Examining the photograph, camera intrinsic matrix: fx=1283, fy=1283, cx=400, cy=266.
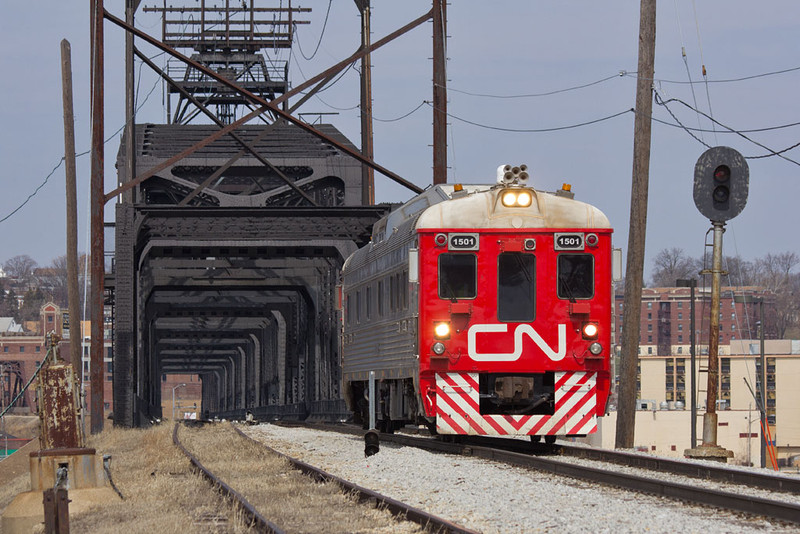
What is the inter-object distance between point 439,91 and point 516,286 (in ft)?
45.9

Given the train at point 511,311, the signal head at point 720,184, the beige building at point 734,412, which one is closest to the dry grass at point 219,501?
the train at point 511,311

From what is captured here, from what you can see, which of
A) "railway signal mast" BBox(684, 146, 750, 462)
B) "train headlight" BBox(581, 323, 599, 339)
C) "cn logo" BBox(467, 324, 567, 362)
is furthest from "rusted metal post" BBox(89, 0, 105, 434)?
"railway signal mast" BBox(684, 146, 750, 462)

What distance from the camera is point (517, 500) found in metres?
12.3

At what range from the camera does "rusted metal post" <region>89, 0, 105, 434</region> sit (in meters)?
31.5

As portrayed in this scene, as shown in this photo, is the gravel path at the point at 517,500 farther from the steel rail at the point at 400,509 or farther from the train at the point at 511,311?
the train at the point at 511,311

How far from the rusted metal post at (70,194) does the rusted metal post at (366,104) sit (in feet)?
37.0

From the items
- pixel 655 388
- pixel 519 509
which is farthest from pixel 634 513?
pixel 655 388

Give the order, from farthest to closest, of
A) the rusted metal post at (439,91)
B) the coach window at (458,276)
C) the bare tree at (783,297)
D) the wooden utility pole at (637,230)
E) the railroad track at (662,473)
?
the bare tree at (783,297)
the rusted metal post at (439,91)
the wooden utility pole at (637,230)
the coach window at (458,276)
the railroad track at (662,473)

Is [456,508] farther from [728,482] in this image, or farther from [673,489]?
[728,482]

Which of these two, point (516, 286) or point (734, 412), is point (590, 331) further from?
point (734, 412)

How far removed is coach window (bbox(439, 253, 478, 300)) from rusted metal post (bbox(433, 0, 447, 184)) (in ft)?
40.1

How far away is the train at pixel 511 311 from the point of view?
58.3ft

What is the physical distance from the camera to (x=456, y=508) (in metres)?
11.9

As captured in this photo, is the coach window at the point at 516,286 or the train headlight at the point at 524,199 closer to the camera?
the coach window at the point at 516,286
